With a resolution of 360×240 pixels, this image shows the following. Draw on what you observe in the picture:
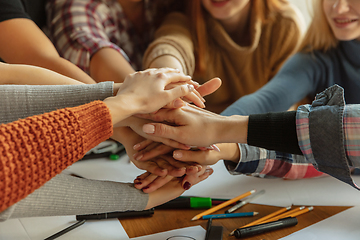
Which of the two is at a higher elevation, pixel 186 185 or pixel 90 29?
pixel 90 29

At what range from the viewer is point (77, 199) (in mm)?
468

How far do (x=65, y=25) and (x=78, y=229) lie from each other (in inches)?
27.0

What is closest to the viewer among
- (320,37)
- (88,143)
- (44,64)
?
(88,143)

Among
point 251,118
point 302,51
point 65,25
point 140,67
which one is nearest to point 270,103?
point 302,51

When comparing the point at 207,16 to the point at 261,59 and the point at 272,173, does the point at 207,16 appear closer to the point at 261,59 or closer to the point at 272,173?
the point at 261,59

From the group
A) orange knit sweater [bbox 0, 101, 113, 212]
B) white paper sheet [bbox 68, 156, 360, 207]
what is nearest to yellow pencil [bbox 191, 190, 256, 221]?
white paper sheet [bbox 68, 156, 360, 207]

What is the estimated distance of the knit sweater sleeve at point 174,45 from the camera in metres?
0.93

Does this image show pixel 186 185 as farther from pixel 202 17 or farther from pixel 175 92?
pixel 202 17

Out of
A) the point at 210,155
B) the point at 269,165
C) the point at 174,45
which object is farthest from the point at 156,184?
the point at 174,45

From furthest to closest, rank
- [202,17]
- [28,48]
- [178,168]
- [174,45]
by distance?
[202,17] → [174,45] → [28,48] → [178,168]

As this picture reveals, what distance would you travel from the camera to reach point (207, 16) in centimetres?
108

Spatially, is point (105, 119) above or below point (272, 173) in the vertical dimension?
above

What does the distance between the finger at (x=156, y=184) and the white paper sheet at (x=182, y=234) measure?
0.08m

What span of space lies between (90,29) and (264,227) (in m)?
0.77
